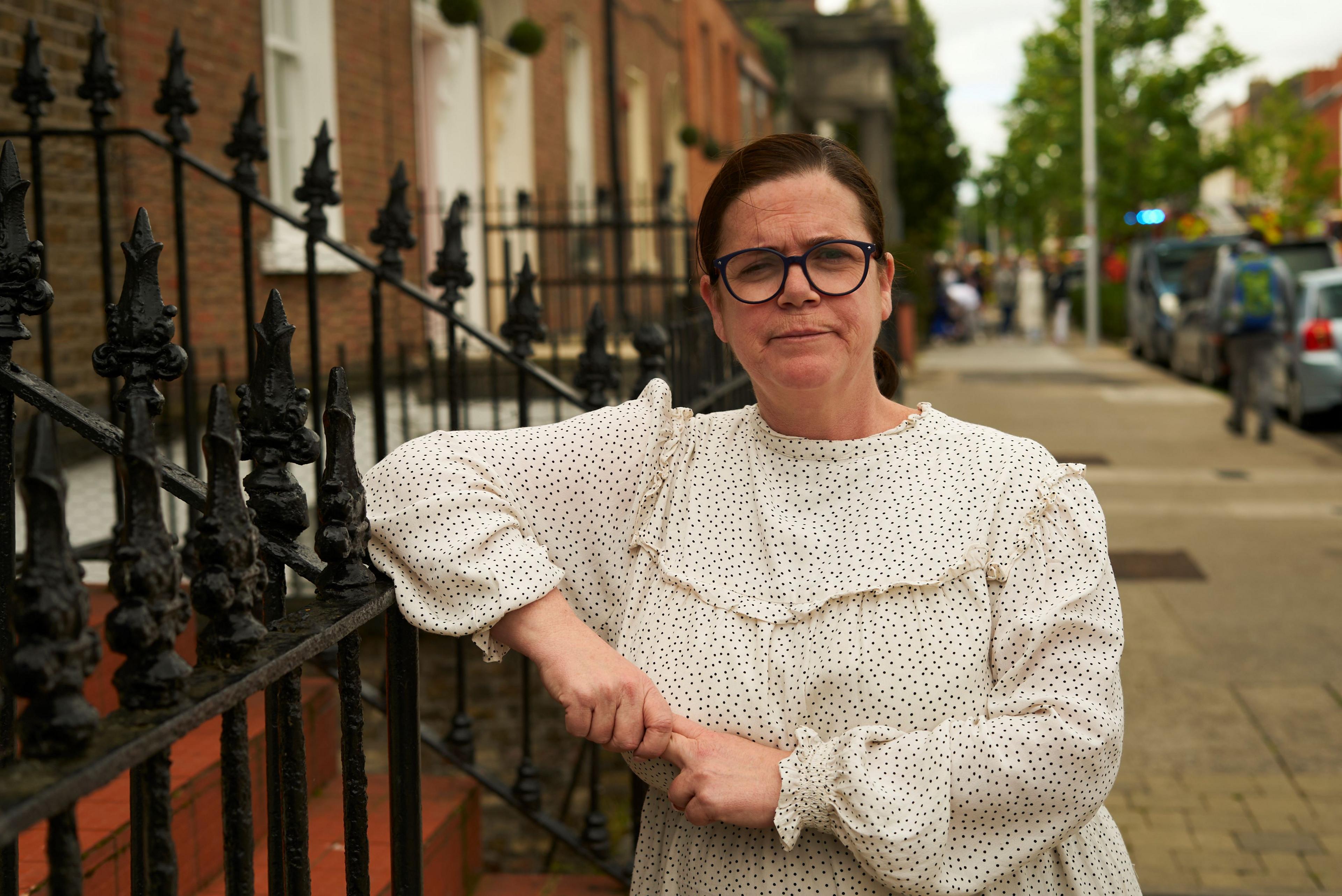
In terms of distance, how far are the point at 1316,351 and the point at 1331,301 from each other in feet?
1.79

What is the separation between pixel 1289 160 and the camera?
4106 centimetres

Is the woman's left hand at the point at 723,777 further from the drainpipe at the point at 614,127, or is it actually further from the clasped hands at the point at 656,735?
the drainpipe at the point at 614,127

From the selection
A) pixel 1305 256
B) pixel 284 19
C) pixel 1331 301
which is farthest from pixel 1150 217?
pixel 284 19

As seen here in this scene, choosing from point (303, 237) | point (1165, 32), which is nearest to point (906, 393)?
point (303, 237)

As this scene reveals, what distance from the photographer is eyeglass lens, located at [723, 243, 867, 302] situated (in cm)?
189

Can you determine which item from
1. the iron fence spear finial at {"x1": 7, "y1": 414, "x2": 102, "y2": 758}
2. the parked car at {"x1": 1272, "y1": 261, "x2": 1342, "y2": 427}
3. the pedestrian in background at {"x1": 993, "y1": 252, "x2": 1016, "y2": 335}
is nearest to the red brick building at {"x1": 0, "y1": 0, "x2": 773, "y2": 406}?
the iron fence spear finial at {"x1": 7, "y1": 414, "x2": 102, "y2": 758}

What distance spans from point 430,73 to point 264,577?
10704mm

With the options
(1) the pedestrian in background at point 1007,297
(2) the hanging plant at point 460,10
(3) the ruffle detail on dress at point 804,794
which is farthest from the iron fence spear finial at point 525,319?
(1) the pedestrian in background at point 1007,297

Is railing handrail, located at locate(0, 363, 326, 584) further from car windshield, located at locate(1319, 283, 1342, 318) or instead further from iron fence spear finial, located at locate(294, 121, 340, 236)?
car windshield, located at locate(1319, 283, 1342, 318)

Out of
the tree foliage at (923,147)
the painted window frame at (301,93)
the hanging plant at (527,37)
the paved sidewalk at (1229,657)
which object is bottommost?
the paved sidewalk at (1229,657)

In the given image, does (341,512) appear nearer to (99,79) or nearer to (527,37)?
(99,79)

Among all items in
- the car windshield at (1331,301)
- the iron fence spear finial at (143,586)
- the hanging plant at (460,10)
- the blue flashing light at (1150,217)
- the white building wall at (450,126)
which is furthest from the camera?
the blue flashing light at (1150,217)

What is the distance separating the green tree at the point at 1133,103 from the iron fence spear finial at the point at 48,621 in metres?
36.0

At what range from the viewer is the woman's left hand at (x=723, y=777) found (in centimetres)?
173
